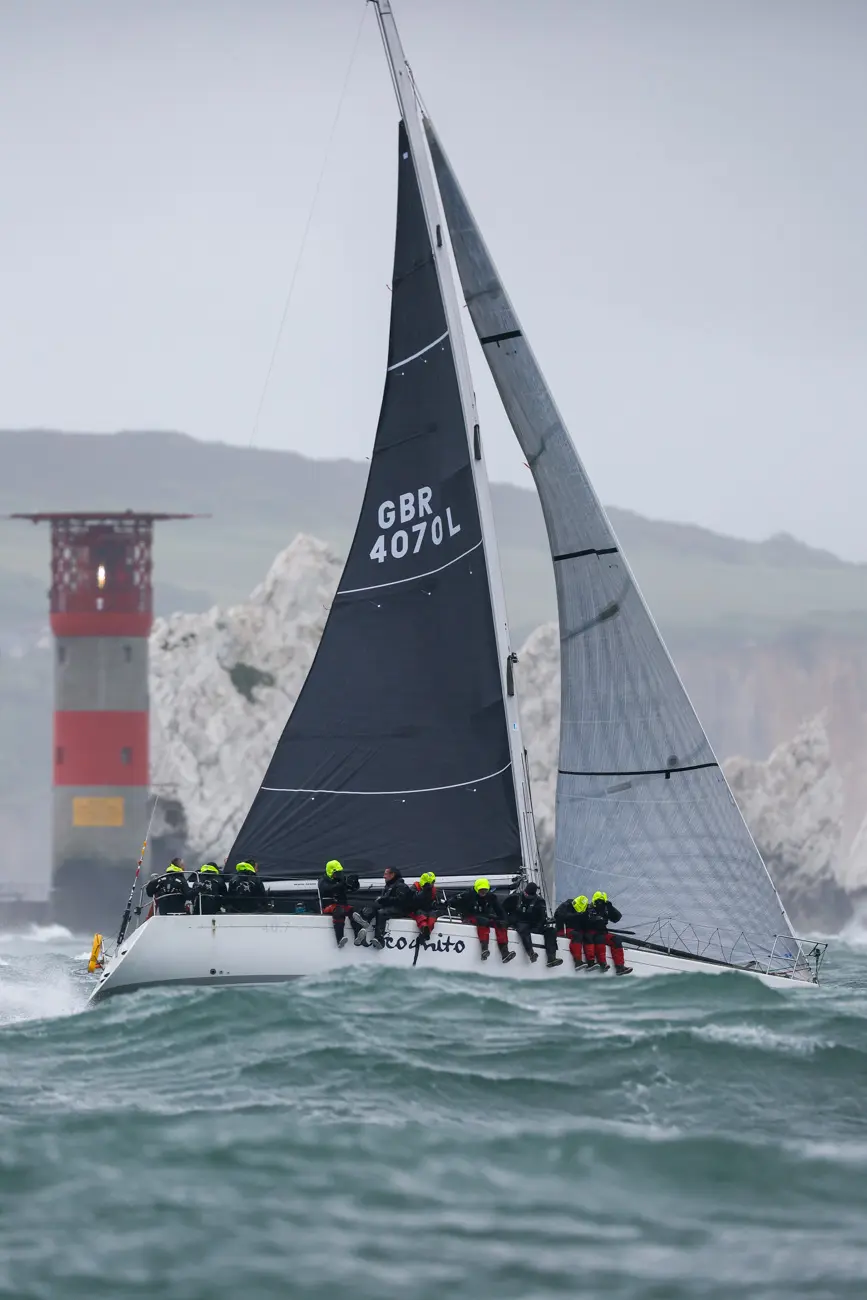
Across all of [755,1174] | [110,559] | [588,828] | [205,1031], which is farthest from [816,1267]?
[110,559]

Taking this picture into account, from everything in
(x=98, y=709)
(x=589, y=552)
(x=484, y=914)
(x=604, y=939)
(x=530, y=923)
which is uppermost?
(x=98, y=709)

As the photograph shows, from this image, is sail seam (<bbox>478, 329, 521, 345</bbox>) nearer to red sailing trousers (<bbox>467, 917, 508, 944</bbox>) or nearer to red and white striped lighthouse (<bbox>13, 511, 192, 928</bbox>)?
red sailing trousers (<bbox>467, 917, 508, 944</bbox>)

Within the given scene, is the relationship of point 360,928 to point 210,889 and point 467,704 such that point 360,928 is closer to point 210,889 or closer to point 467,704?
point 210,889

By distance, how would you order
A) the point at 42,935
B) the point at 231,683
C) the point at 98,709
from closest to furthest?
the point at 98,709, the point at 42,935, the point at 231,683

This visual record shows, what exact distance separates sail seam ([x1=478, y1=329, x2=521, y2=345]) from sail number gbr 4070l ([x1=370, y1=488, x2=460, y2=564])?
2737 mm

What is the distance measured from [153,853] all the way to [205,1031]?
257 ft

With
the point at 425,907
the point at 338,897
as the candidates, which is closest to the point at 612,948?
the point at 425,907

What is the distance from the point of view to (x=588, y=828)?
24750mm

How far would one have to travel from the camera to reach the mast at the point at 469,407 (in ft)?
79.3

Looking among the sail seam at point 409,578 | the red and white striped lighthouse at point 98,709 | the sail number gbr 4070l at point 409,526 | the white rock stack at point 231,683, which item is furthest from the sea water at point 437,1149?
the white rock stack at point 231,683

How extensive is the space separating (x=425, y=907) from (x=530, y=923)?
1.28m

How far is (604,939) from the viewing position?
2162 cm

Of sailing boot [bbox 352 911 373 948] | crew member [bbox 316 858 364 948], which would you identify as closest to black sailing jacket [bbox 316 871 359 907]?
crew member [bbox 316 858 364 948]

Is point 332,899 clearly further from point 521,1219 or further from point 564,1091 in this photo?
point 521,1219
